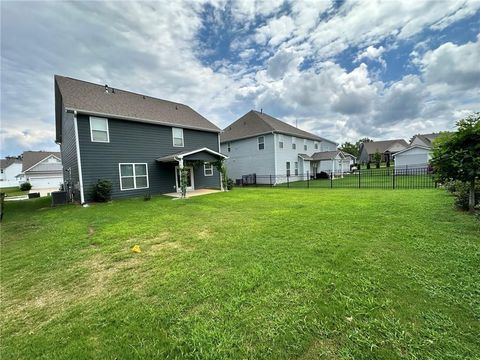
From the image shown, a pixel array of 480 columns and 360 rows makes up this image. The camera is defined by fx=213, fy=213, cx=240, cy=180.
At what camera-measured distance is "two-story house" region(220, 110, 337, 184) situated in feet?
70.0

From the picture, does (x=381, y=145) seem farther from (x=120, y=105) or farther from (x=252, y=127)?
(x=120, y=105)

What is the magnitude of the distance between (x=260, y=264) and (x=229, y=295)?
3.20ft

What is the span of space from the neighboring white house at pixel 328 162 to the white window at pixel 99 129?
20.9 m

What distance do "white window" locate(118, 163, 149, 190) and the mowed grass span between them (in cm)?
768

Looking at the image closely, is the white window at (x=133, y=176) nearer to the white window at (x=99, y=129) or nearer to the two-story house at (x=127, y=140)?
the two-story house at (x=127, y=140)

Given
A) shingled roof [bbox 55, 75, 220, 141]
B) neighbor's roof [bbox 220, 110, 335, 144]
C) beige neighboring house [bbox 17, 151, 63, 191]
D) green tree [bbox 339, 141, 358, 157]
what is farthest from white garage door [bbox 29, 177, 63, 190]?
green tree [bbox 339, 141, 358, 157]

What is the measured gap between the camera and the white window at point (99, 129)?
39.0ft

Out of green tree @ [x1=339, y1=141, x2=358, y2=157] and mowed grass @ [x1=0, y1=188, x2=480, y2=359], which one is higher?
green tree @ [x1=339, y1=141, x2=358, y2=157]

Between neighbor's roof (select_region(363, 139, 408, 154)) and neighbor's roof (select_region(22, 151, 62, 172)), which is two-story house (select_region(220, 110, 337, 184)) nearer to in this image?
neighbor's roof (select_region(22, 151, 62, 172))

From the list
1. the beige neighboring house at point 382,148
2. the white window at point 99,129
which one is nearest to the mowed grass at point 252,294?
the white window at point 99,129

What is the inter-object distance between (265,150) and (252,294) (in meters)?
19.7

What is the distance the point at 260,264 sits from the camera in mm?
3635

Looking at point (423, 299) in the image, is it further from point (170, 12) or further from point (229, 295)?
point (170, 12)

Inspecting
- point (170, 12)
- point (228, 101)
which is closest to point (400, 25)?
point (170, 12)
